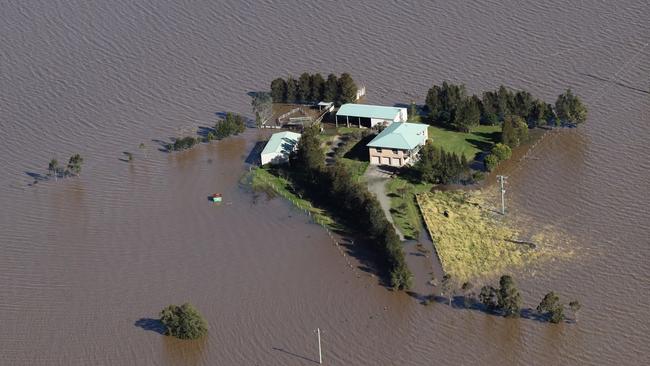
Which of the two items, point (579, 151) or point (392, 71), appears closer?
point (579, 151)

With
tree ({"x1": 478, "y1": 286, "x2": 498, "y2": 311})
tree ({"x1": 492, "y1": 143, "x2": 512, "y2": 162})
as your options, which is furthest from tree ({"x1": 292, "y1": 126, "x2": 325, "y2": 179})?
tree ({"x1": 478, "y1": 286, "x2": 498, "y2": 311})

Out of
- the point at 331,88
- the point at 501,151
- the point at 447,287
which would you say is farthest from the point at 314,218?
the point at 331,88

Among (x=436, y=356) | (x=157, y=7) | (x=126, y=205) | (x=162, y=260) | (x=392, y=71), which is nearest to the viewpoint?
(x=436, y=356)

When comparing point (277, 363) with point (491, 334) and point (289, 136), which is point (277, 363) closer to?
point (491, 334)

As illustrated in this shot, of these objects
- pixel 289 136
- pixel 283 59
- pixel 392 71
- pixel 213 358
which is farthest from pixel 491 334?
pixel 283 59

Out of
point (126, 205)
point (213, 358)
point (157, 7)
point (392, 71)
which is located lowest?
point (213, 358)

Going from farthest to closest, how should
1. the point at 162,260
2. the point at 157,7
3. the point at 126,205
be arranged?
the point at 157,7 → the point at 126,205 → the point at 162,260

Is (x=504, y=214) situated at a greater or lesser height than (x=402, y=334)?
greater

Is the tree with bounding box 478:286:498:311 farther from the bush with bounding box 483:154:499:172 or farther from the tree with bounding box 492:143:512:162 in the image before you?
the tree with bounding box 492:143:512:162
